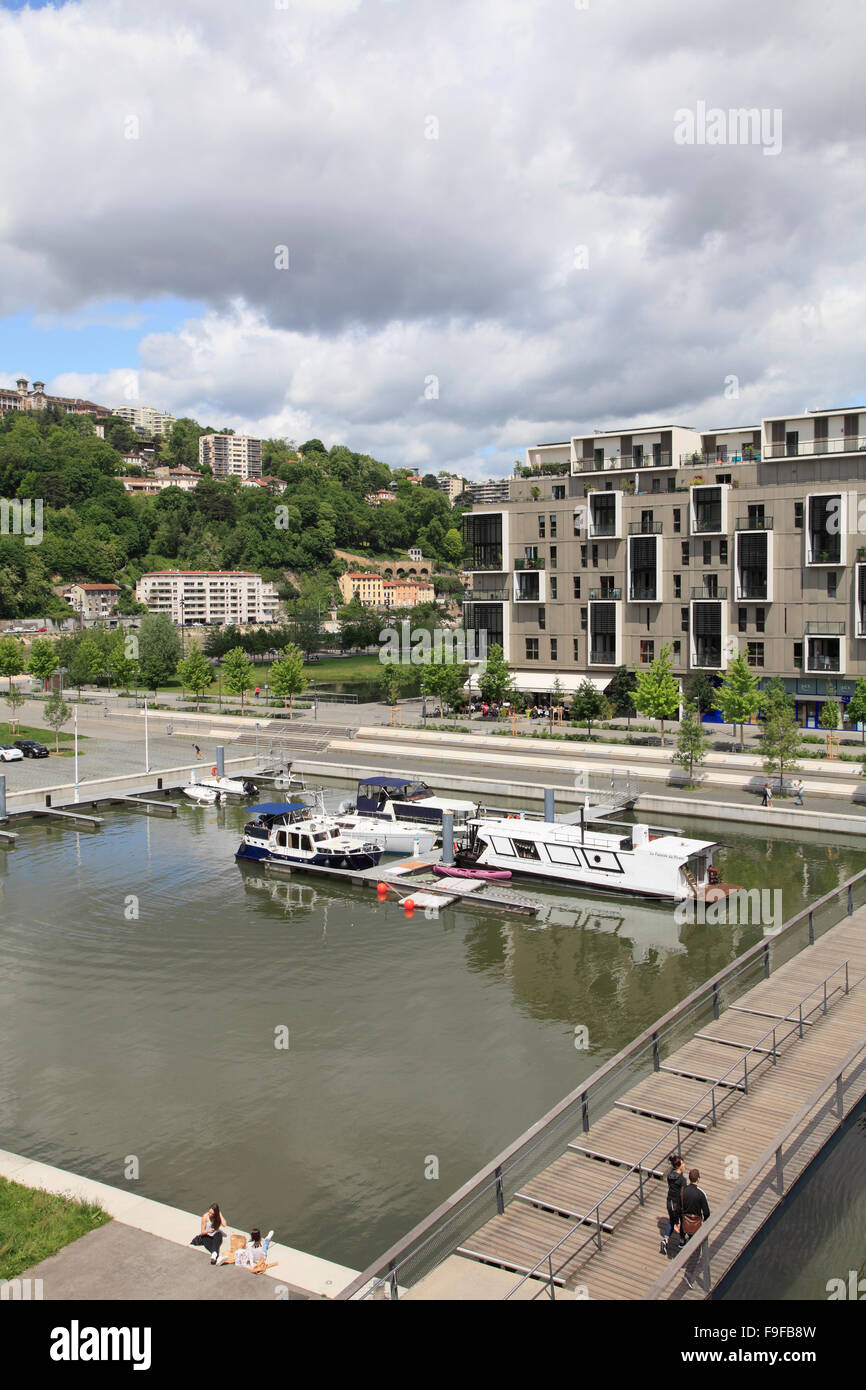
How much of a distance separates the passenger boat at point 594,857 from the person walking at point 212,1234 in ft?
72.2

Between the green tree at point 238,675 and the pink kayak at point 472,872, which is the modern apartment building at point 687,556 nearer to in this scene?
the green tree at point 238,675

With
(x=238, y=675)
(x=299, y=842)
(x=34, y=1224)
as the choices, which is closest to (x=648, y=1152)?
(x=34, y=1224)

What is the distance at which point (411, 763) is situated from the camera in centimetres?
5584

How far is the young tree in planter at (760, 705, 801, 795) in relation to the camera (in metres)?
44.2

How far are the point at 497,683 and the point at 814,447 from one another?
2399 cm

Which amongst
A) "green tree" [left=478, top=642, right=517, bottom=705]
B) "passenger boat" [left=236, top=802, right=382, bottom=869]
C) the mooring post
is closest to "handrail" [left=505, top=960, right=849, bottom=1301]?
the mooring post

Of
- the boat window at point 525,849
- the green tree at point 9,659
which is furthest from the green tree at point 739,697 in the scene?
the green tree at point 9,659

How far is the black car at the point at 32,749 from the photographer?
59062 mm

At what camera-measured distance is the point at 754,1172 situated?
14391mm

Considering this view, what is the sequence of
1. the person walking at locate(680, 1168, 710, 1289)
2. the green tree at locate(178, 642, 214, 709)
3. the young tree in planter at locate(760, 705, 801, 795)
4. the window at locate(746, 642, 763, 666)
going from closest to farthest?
the person walking at locate(680, 1168, 710, 1289)
the young tree in planter at locate(760, 705, 801, 795)
the window at locate(746, 642, 763, 666)
the green tree at locate(178, 642, 214, 709)

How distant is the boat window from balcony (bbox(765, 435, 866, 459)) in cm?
3597

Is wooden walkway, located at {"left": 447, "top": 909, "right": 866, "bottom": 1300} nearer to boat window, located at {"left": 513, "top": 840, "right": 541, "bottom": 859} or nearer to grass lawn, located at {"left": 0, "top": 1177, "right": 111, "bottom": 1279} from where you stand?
grass lawn, located at {"left": 0, "top": 1177, "right": 111, "bottom": 1279}
